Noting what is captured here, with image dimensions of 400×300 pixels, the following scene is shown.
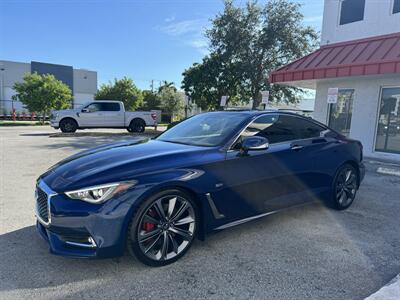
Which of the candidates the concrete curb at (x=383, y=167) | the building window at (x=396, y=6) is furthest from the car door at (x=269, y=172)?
the building window at (x=396, y=6)

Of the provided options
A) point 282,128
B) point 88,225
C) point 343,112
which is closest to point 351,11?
point 343,112

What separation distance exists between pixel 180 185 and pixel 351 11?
11469 mm

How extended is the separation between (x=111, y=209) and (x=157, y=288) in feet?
2.65

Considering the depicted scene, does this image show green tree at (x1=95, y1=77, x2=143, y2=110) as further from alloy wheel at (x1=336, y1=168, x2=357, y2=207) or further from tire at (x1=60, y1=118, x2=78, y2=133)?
alloy wheel at (x1=336, y1=168, x2=357, y2=207)

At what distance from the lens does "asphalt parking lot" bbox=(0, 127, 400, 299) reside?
2648 millimetres

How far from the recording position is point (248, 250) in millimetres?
3432

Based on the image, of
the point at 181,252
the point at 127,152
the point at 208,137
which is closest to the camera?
the point at 181,252

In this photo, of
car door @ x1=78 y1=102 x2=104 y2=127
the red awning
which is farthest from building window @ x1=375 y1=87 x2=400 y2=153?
car door @ x1=78 y1=102 x2=104 y2=127

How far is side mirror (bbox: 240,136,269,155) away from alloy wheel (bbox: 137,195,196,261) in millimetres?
924

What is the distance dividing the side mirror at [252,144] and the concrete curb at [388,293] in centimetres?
174

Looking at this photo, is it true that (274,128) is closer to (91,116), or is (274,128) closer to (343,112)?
(343,112)

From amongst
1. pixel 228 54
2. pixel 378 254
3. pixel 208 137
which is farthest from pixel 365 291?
pixel 228 54

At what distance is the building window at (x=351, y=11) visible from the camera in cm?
1090

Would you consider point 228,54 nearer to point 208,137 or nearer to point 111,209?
point 208,137
